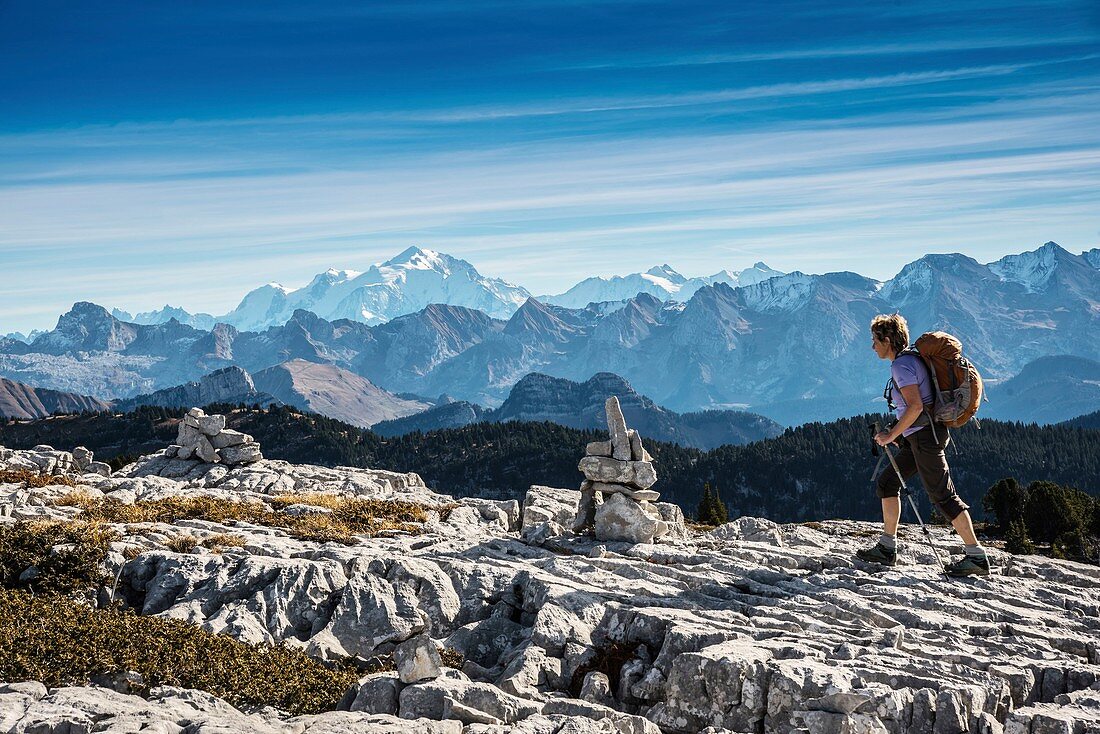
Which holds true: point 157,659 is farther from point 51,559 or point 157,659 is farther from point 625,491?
point 625,491

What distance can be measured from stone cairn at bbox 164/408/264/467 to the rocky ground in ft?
69.7

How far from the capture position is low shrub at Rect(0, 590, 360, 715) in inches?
533

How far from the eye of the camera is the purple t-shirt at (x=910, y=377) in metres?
19.5

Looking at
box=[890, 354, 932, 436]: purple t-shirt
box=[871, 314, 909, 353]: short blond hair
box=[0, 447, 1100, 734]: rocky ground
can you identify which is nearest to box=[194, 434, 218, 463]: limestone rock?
box=[0, 447, 1100, 734]: rocky ground

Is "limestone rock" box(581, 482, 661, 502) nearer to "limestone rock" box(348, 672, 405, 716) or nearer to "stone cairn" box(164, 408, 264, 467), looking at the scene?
"limestone rock" box(348, 672, 405, 716)

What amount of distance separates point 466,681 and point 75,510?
20.5 meters

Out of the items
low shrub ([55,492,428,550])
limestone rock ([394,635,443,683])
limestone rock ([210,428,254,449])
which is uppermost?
limestone rock ([210,428,254,449])

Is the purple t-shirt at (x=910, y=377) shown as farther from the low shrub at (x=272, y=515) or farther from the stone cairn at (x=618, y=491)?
the low shrub at (x=272, y=515)

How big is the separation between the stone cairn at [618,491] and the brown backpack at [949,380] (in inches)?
423

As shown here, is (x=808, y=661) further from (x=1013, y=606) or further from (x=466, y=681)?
(x=1013, y=606)

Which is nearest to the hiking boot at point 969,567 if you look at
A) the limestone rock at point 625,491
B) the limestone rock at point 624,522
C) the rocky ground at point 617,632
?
the rocky ground at point 617,632

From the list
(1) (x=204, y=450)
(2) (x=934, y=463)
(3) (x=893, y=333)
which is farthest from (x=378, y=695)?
→ (1) (x=204, y=450)

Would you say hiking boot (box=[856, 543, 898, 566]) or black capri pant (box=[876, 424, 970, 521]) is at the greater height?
black capri pant (box=[876, 424, 970, 521])

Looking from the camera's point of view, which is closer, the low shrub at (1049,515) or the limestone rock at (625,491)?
the limestone rock at (625,491)
